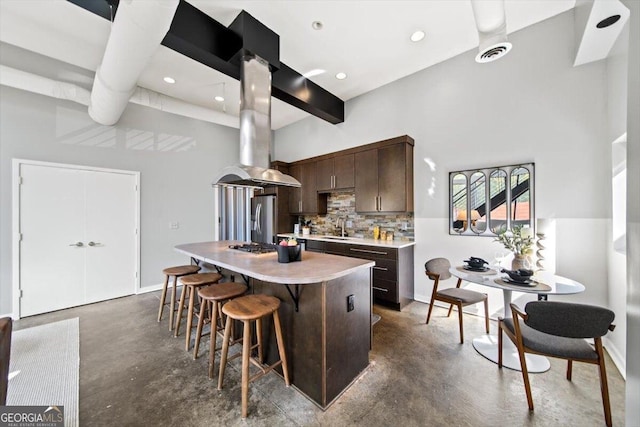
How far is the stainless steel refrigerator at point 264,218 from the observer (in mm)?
5059

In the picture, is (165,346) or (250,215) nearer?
(165,346)

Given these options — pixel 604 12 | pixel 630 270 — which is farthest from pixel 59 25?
pixel 604 12

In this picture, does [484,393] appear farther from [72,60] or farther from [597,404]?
[72,60]

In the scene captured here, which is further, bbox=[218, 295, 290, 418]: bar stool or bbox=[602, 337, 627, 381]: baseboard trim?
bbox=[602, 337, 627, 381]: baseboard trim

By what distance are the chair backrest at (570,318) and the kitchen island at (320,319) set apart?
3.81 ft

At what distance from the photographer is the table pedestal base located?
2.08 metres

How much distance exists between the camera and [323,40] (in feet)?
9.70

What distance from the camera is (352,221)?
181 inches

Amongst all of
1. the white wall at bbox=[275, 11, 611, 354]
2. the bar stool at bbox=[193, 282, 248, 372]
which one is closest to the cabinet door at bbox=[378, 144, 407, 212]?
the white wall at bbox=[275, 11, 611, 354]

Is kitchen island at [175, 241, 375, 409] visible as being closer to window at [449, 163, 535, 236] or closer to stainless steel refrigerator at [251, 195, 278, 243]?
window at [449, 163, 535, 236]

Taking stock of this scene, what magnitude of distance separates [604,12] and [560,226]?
1940 mm

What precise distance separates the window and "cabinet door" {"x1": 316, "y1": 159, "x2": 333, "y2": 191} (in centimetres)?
202

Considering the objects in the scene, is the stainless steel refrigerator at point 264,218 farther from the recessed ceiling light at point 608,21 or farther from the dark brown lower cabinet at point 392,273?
the recessed ceiling light at point 608,21

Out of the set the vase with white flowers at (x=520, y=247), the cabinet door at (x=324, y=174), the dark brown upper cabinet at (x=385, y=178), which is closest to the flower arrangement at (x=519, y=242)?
the vase with white flowers at (x=520, y=247)
